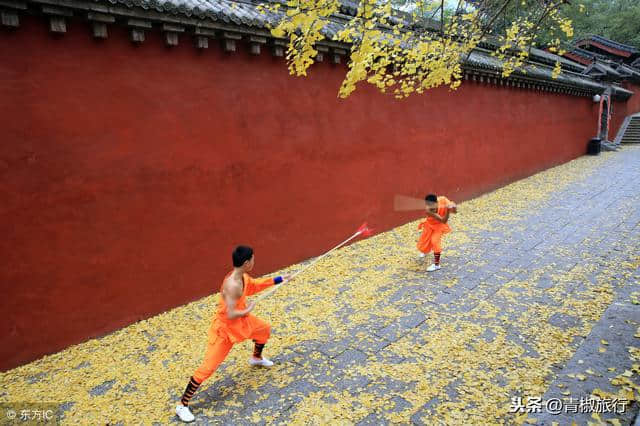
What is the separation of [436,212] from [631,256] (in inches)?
128

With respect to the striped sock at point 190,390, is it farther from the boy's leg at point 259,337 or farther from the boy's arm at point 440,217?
the boy's arm at point 440,217

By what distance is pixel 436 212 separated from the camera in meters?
6.41

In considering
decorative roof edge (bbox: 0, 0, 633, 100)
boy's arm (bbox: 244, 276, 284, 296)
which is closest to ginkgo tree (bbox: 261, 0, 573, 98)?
decorative roof edge (bbox: 0, 0, 633, 100)

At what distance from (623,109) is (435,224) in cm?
2456

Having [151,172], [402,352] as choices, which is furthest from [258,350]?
[151,172]

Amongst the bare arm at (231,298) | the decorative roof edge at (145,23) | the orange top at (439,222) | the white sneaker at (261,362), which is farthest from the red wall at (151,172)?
the bare arm at (231,298)

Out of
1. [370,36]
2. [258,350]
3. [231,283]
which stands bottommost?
[258,350]

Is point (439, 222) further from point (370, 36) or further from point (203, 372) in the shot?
point (203, 372)

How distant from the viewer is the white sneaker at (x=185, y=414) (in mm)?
3377

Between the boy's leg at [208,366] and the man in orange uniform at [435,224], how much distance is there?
389 cm

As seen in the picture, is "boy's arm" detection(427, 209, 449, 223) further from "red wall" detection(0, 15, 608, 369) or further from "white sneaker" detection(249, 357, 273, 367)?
"white sneaker" detection(249, 357, 273, 367)

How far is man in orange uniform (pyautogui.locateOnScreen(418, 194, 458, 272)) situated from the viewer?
6.33 metres

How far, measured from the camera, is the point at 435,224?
648cm

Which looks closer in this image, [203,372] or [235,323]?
[203,372]
